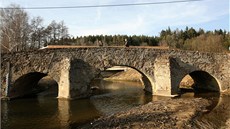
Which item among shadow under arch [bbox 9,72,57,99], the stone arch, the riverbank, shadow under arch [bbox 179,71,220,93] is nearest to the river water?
the riverbank

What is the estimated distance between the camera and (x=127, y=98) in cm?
2445

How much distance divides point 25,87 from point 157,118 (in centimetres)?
1489

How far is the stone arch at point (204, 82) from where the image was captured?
93.6ft

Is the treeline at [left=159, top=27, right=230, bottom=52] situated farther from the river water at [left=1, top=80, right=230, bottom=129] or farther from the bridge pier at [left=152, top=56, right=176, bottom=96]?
the river water at [left=1, top=80, right=230, bottom=129]

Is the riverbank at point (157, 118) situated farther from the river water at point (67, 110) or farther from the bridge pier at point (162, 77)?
the bridge pier at point (162, 77)

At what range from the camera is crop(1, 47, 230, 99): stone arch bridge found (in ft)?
75.1

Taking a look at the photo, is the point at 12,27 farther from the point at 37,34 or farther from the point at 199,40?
the point at 199,40

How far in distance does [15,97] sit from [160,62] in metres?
12.4

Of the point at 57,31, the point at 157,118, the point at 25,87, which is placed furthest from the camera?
the point at 57,31

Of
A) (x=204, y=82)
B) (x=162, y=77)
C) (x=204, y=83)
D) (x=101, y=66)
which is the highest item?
(x=101, y=66)

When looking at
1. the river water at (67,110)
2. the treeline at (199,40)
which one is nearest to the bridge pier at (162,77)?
the river water at (67,110)

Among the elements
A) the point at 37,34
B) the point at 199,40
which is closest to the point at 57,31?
the point at 37,34

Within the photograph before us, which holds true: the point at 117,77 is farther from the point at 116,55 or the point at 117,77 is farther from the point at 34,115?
the point at 34,115

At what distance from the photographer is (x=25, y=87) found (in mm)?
26047
